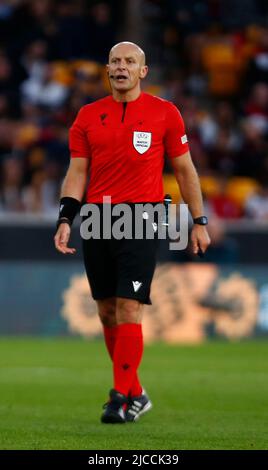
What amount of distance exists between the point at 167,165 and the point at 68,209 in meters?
9.72

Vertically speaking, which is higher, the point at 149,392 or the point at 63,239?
the point at 63,239

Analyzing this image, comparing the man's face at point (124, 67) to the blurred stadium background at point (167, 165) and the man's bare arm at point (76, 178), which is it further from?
Result: the blurred stadium background at point (167, 165)

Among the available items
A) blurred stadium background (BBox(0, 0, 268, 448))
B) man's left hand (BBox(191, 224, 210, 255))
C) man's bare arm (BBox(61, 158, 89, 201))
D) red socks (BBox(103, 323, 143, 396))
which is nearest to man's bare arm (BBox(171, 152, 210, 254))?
man's left hand (BBox(191, 224, 210, 255))

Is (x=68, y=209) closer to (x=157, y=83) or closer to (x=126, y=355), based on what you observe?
(x=126, y=355)

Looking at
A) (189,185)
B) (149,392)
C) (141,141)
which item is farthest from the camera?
(149,392)

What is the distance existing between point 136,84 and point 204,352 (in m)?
6.65

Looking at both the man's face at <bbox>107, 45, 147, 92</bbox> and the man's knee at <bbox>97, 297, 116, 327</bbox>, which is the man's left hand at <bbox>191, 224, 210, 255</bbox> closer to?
the man's knee at <bbox>97, 297, 116, 327</bbox>

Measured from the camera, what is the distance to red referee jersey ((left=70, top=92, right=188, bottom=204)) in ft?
28.8

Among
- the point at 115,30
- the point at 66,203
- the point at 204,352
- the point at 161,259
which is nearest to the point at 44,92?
the point at 115,30

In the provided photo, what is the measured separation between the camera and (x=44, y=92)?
19172 millimetres

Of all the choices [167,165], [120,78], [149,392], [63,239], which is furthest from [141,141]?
[167,165]

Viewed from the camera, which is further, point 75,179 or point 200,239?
point 75,179

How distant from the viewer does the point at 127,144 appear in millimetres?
8750

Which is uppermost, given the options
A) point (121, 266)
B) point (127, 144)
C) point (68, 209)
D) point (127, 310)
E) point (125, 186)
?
point (127, 144)
